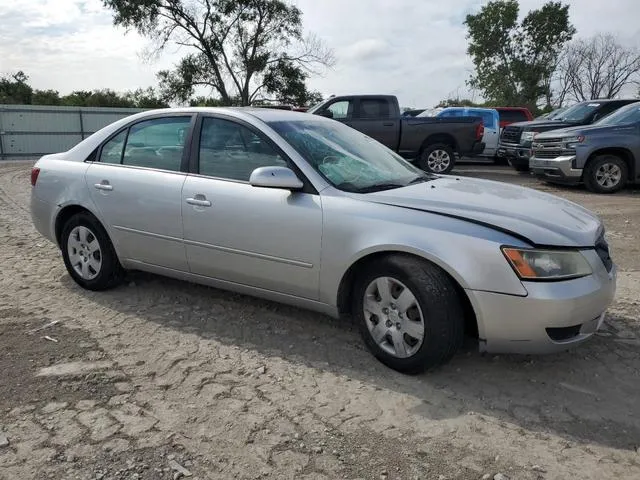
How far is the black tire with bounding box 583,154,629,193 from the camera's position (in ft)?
34.6

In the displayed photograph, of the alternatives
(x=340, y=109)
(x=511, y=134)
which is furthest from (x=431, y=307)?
(x=511, y=134)

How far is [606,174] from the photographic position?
10625 millimetres

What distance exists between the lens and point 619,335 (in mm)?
3873

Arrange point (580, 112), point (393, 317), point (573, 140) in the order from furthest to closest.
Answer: point (580, 112) → point (573, 140) → point (393, 317)

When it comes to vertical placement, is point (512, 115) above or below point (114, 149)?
above

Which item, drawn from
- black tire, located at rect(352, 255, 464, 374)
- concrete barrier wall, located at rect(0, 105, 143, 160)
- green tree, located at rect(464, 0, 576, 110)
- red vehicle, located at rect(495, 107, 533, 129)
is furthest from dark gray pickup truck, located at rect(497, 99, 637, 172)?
green tree, located at rect(464, 0, 576, 110)

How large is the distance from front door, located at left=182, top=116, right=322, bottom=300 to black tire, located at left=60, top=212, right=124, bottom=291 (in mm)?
932

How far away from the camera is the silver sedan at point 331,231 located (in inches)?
118

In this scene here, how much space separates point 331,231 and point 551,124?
1138cm

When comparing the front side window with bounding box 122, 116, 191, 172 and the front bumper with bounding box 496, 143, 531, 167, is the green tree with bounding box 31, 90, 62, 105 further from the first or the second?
the front side window with bounding box 122, 116, 191, 172

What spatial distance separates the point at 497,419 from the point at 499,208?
3.98 ft

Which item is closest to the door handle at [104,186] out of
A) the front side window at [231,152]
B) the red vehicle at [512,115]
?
the front side window at [231,152]

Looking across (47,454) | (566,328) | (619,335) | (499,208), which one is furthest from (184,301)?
(619,335)

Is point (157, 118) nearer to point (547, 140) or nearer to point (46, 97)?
point (547, 140)
